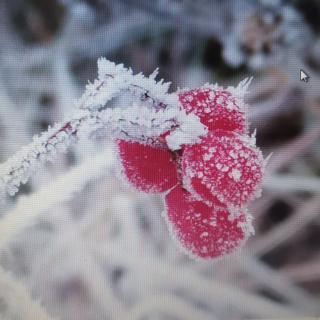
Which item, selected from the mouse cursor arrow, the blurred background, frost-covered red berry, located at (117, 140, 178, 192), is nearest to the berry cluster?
frost-covered red berry, located at (117, 140, 178, 192)

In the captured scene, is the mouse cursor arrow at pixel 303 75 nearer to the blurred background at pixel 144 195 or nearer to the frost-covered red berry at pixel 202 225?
the blurred background at pixel 144 195

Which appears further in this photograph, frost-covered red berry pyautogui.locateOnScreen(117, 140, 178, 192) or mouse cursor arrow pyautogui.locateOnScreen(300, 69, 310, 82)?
mouse cursor arrow pyautogui.locateOnScreen(300, 69, 310, 82)

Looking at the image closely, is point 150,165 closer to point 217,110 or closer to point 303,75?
point 217,110

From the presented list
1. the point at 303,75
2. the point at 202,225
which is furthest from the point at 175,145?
the point at 303,75

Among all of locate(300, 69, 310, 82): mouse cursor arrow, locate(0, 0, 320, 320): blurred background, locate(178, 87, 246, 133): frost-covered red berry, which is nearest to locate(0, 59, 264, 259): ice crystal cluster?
locate(178, 87, 246, 133): frost-covered red berry

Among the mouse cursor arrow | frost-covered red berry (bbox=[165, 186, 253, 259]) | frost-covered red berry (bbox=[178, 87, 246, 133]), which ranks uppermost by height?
the mouse cursor arrow

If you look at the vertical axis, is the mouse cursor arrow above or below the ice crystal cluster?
above

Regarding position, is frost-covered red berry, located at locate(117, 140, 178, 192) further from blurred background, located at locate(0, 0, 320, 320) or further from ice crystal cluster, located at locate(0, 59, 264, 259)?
blurred background, located at locate(0, 0, 320, 320)

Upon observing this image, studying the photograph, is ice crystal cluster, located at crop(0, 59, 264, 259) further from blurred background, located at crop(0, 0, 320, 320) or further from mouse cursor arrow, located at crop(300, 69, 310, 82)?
mouse cursor arrow, located at crop(300, 69, 310, 82)

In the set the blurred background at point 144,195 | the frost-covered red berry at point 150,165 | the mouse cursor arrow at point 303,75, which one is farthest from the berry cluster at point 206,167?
the mouse cursor arrow at point 303,75
